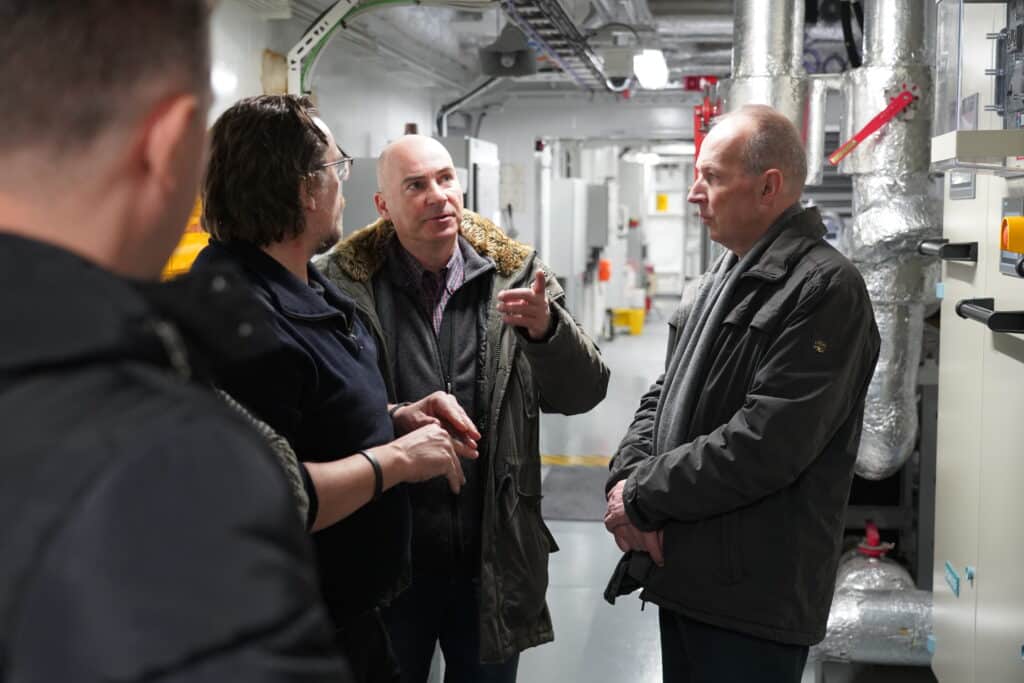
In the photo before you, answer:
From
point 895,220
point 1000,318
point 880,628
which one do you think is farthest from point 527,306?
point 880,628

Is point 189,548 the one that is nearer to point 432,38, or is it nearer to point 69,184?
point 69,184

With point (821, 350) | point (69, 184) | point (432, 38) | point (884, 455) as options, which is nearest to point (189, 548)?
point (69, 184)

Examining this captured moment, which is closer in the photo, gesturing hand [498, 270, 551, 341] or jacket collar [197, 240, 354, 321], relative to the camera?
jacket collar [197, 240, 354, 321]

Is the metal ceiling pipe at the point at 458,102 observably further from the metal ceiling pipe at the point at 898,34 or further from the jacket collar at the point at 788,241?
the jacket collar at the point at 788,241

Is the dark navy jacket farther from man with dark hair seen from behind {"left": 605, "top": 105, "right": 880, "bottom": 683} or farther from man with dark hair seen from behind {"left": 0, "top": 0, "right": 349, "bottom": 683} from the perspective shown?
man with dark hair seen from behind {"left": 0, "top": 0, "right": 349, "bottom": 683}

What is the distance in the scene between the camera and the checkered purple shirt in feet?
6.80

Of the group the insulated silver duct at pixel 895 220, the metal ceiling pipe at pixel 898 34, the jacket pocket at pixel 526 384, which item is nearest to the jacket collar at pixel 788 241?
the jacket pocket at pixel 526 384

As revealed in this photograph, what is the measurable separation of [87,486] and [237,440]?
0.09 meters

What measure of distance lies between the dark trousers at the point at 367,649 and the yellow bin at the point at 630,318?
10791mm

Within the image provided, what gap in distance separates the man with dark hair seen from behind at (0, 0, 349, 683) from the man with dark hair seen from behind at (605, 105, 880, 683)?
126 cm

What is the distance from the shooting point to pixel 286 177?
58.7 inches

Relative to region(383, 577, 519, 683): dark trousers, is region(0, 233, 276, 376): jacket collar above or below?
above

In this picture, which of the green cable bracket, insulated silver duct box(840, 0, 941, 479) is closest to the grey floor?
insulated silver duct box(840, 0, 941, 479)

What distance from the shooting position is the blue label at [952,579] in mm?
2623
